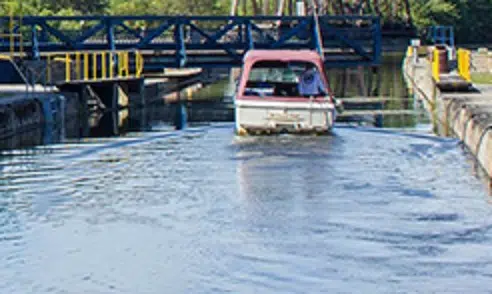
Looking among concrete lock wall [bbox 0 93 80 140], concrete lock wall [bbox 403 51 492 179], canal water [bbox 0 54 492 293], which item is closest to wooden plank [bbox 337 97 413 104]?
concrete lock wall [bbox 403 51 492 179]

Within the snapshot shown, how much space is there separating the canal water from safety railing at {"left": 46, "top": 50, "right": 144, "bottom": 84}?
10.2 meters

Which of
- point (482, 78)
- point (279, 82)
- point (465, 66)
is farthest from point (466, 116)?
point (482, 78)

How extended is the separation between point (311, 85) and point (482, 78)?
15987 mm

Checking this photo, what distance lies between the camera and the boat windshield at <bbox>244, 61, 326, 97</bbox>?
95.6ft

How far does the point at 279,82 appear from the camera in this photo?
1168 inches

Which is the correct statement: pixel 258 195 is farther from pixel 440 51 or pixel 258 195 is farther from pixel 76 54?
pixel 440 51

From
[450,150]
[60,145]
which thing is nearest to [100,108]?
[60,145]

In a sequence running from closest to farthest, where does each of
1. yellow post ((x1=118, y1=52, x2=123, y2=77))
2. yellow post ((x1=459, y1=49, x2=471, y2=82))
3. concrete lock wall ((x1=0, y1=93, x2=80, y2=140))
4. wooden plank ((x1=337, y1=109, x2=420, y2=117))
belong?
concrete lock wall ((x1=0, y1=93, x2=80, y2=140)) < wooden plank ((x1=337, y1=109, x2=420, y2=117)) < yellow post ((x1=459, y1=49, x2=471, y2=82)) < yellow post ((x1=118, y1=52, x2=123, y2=77))

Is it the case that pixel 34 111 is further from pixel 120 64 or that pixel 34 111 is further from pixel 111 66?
pixel 120 64

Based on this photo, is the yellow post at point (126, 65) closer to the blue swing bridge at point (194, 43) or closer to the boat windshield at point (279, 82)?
the blue swing bridge at point (194, 43)

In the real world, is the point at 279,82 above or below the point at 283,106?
above

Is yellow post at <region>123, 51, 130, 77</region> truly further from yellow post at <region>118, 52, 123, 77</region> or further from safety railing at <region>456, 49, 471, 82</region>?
safety railing at <region>456, 49, 471, 82</region>

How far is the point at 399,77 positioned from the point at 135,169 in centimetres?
3981

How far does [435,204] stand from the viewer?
20062 millimetres
